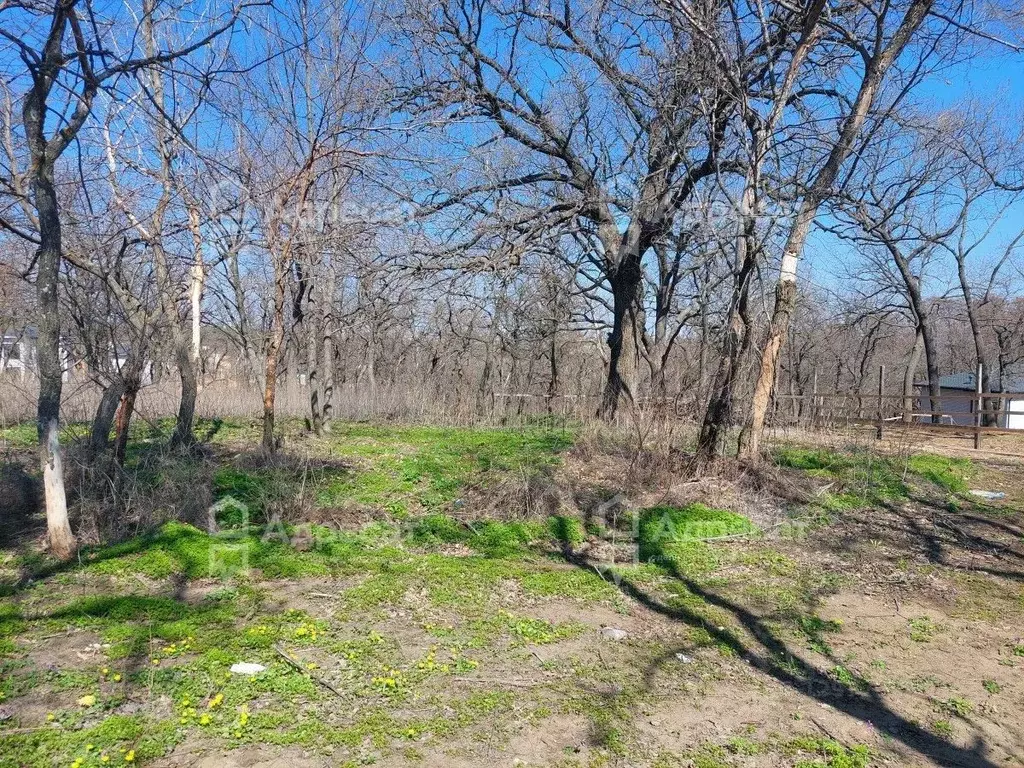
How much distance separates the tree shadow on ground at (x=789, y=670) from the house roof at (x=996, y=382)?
26.5 meters

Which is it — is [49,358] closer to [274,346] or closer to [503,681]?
[274,346]

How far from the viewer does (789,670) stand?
445 centimetres

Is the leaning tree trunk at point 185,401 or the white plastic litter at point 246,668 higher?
the leaning tree trunk at point 185,401

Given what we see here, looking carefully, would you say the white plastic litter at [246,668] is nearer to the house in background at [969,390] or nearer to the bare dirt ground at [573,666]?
the bare dirt ground at [573,666]

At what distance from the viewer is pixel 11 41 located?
193 inches

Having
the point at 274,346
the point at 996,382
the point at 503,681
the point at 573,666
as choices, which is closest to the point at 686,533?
the point at 573,666

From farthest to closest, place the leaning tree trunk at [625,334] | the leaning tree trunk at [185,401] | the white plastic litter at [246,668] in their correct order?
the leaning tree trunk at [625,334] < the leaning tree trunk at [185,401] < the white plastic litter at [246,668]

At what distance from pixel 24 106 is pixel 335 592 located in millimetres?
4337

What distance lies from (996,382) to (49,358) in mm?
31767

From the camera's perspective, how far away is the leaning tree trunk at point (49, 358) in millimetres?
5246

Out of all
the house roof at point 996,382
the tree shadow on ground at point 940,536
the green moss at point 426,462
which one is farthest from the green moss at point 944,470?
the house roof at point 996,382

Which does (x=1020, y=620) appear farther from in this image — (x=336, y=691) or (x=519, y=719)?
(x=336, y=691)

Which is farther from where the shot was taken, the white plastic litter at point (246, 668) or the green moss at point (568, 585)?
the green moss at point (568, 585)

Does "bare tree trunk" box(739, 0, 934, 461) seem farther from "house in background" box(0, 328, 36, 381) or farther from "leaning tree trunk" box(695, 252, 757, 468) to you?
"house in background" box(0, 328, 36, 381)
